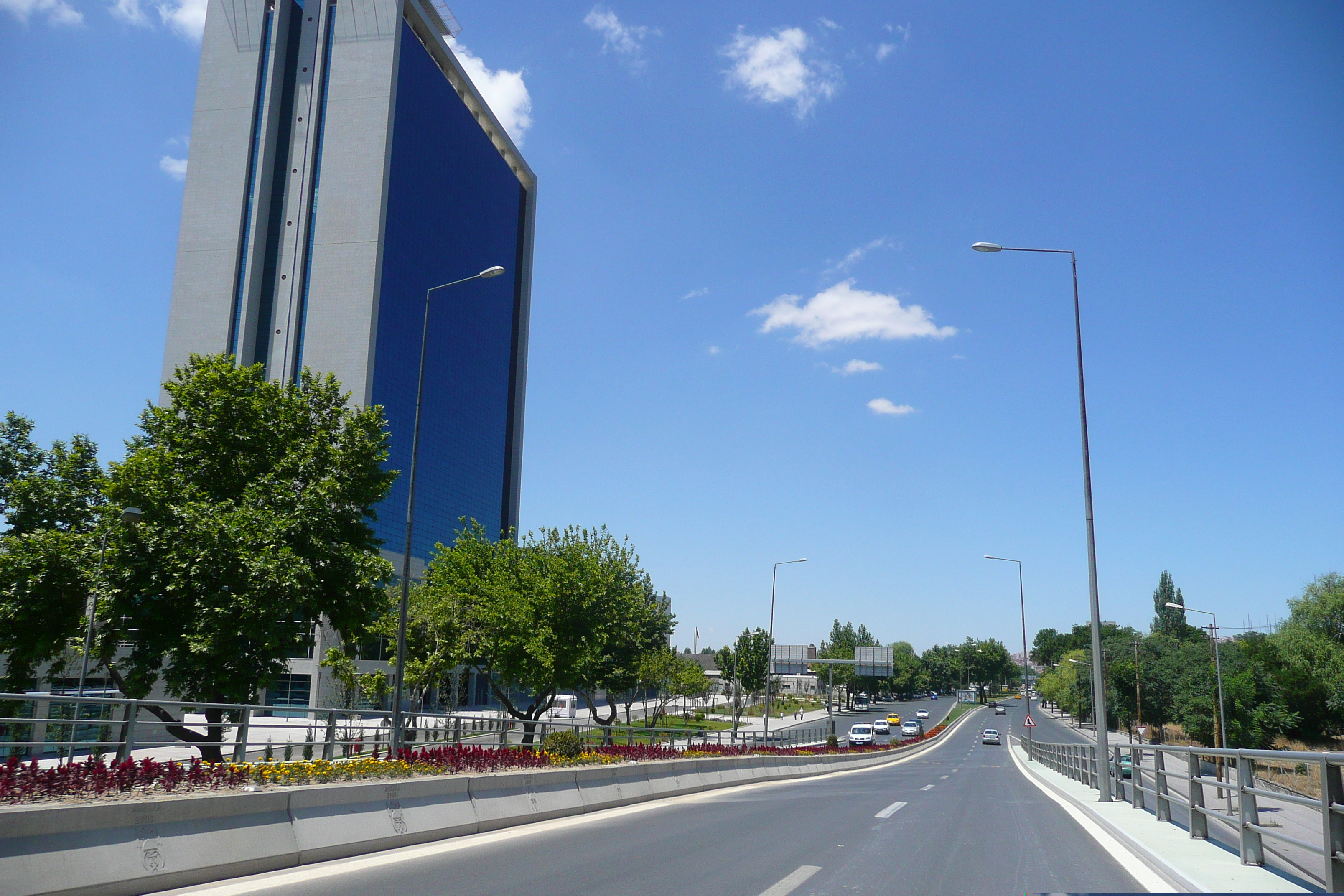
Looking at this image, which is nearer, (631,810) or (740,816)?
(740,816)

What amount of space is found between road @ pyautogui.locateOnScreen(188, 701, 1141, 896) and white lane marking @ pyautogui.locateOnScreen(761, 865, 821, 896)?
0.08 ft

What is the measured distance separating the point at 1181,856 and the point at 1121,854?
1.19 m

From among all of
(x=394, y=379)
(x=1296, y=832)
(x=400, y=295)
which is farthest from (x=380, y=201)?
(x=1296, y=832)

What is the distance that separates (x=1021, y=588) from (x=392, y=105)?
7249 centimetres

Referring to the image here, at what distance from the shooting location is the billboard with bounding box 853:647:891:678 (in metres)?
90.2

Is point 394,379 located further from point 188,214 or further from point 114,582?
point 114,582

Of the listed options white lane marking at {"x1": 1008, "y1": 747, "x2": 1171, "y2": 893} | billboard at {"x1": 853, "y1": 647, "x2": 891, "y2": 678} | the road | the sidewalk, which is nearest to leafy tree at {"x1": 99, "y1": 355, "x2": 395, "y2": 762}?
the road

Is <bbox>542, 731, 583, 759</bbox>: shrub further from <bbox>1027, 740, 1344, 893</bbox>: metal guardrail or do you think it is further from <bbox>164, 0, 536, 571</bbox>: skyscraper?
<bbox>164, 0, 536, 571</bbox>: skyscraper

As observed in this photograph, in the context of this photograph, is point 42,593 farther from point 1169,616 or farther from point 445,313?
point 1169,616

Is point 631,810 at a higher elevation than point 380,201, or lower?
lower

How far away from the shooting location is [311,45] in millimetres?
86125

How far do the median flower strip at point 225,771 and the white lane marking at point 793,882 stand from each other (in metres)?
5.27

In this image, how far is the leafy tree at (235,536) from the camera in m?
23.0

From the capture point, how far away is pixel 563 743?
2191 cm
